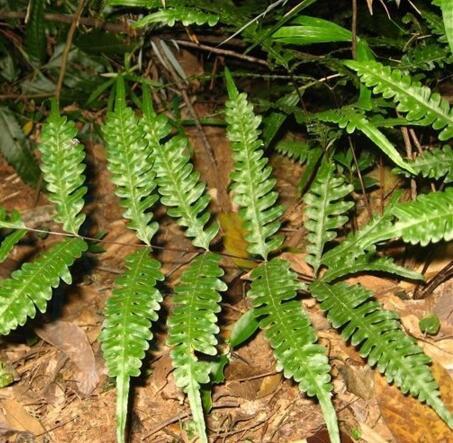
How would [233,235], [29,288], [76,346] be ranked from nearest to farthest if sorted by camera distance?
[29,288] < [76,346] < [233,235]

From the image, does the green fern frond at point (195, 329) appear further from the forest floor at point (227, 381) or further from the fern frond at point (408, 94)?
the fern frond at point (408, 94)

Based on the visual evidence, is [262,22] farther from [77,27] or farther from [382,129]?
[77,27]

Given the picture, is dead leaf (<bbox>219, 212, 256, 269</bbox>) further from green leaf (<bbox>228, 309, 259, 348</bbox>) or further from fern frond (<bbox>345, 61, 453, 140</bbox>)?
fern frond (<bbox>345, 61, 453, 140</bbox>)

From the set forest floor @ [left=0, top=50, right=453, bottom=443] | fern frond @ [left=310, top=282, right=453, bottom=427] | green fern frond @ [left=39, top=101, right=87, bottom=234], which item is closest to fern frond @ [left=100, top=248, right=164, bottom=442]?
forest floor @ [left=0, top=50, right=453, bottom=443]

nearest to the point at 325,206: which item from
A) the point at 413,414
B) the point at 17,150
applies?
the point at 413,414

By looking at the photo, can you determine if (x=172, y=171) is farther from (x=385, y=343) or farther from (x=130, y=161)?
(x=385, y=343)
